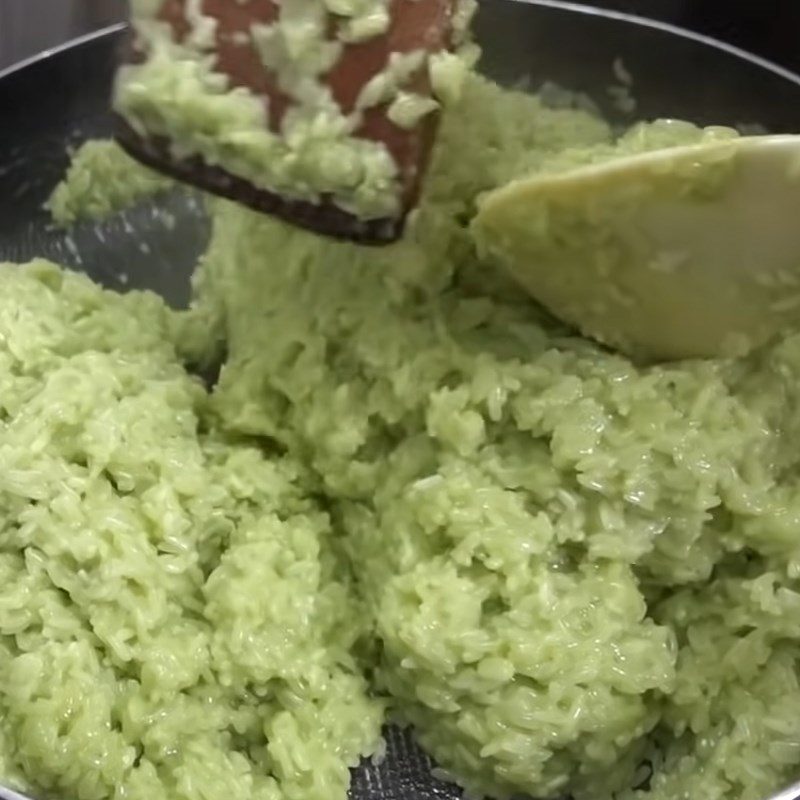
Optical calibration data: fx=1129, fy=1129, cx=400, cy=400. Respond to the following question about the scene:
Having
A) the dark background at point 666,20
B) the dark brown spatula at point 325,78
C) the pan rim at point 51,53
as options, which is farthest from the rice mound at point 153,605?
the dark background at point 666,20

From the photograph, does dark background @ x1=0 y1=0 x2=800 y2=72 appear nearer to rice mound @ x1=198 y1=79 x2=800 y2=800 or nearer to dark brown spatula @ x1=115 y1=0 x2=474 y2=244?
rice mound @ x1=198 y1=79 x2=800 y2=800

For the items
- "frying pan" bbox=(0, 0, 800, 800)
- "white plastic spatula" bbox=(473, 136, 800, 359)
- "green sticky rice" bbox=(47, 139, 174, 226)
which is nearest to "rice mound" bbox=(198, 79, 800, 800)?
"white plastic spatula" bbox=(473, 136, 800, 359)

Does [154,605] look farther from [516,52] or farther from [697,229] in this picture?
[516,52]

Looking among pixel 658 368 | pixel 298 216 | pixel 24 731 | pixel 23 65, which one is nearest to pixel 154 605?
pixel 24 731

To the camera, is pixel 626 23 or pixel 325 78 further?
pixel 626 23

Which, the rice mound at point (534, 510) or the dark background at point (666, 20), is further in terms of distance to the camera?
the dark background at point (666, 20)

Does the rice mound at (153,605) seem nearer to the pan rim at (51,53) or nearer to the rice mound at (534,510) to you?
the rice mound at (534,510)

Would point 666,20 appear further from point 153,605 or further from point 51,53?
point 153,605

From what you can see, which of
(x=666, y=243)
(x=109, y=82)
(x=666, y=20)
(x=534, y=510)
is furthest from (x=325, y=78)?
(x=666, y=20)
